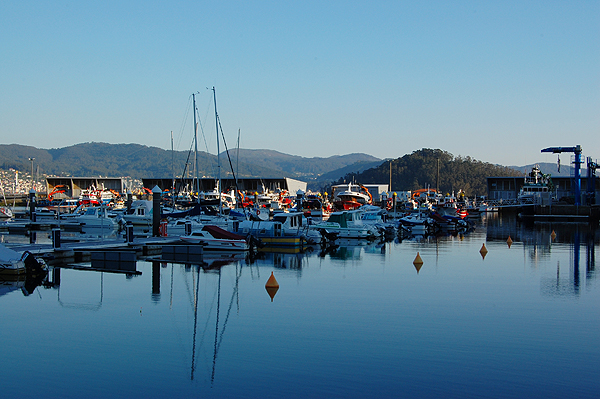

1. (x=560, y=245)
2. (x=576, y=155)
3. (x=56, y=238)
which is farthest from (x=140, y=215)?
(x=576, y=155)

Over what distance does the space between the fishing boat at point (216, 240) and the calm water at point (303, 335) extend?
614 centimetres

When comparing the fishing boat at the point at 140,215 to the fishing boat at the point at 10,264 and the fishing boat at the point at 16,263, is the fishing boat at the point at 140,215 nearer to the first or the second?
the fishing boat at the point at 16,263

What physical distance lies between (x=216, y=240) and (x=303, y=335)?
20131 millimetres

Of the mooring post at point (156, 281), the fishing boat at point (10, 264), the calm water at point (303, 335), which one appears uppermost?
the fishing boat at point (10, 264)

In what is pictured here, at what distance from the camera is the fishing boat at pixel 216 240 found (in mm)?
36062

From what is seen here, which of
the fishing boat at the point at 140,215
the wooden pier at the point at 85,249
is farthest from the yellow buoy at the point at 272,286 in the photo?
the fishing boat at the point at 140,215

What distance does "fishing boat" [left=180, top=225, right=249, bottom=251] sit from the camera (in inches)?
1420

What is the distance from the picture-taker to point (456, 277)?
28438 millimetres

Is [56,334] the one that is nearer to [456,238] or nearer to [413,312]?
[413,312]

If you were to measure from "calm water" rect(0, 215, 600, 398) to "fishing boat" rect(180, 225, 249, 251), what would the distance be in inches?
242

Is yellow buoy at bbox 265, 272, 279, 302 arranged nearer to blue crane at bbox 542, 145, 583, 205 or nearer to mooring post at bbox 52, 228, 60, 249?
mooring post at bbox 52, 228, 60, 249

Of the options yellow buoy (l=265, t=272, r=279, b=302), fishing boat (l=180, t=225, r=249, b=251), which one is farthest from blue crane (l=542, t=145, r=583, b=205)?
yellow buoy (l=265, t=272, r=279, b=302)

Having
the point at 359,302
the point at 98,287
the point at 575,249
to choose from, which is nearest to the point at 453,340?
the point at 359,302

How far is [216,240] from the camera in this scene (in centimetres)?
3606
